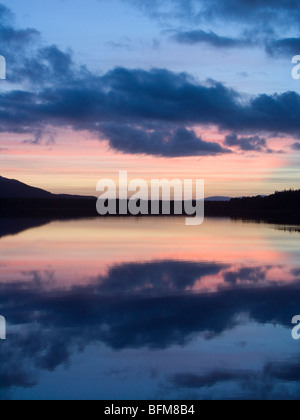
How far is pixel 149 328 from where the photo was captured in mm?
7578

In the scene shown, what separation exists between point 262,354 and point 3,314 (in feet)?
14.5

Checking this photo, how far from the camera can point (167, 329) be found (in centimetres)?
755

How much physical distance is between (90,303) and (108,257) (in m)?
6.09

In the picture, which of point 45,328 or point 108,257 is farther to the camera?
point 108,257

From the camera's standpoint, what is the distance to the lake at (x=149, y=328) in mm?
5641

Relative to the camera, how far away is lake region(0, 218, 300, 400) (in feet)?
18.5

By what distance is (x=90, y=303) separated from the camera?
9188 millimetres

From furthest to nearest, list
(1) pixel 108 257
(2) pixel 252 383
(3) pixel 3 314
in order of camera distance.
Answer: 1. (1) pixel 108 257
2. (3) pixel 3 314
3. (2) pixel 252 383

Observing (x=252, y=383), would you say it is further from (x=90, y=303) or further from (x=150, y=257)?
(x=150, y=257)

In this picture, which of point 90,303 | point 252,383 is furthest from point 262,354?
point 90,303
